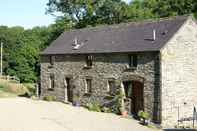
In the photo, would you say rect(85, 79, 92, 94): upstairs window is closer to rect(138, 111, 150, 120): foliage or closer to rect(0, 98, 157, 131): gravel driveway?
rect(0, 98, 157, 131): gravel driveway

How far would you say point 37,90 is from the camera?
142 feet

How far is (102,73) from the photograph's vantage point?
33.7 m

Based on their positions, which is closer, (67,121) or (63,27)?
(67,121)

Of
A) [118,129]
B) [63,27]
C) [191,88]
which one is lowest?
[118,129]

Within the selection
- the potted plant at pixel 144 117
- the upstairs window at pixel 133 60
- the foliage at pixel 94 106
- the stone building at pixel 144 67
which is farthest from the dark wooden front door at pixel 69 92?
the potted plant at pixel 144 117

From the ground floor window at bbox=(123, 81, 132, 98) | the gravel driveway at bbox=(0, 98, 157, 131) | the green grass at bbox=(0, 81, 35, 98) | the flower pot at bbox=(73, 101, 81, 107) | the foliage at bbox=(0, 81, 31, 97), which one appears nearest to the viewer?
the gravel driveway at bbox=(0, 98, 157, 131)

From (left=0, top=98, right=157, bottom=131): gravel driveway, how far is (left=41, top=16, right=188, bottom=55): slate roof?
214 inches

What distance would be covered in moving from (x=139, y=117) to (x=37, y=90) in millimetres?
16953

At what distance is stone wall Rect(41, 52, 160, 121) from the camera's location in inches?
1143

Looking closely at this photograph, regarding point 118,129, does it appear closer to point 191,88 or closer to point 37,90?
point 191,88

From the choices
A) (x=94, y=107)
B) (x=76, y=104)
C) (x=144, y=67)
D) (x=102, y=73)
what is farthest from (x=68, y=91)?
(x=144, y=67)

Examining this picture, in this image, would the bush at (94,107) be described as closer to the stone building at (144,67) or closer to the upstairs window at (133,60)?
the stone building at (144,67)

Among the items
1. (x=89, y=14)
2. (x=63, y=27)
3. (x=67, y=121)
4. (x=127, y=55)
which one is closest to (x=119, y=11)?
(x=89, y=14)

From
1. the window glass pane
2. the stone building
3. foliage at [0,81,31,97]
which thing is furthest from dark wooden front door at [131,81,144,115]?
foliage at [0,81,31,97]
